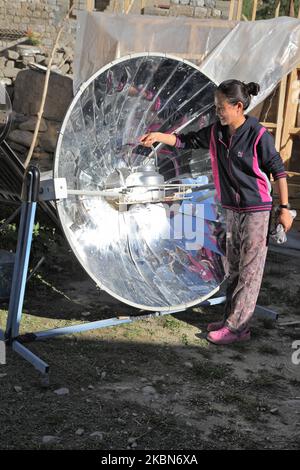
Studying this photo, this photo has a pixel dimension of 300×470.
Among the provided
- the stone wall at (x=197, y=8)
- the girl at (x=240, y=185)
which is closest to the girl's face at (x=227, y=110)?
the girl at (x=240, y=185)

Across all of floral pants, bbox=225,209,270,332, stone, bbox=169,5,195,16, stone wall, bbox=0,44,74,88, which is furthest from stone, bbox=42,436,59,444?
stone, bbox=169,5,195,16

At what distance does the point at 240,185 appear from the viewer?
406 cm

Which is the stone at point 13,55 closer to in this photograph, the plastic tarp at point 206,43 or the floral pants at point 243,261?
the plastic tarp at point 206,43

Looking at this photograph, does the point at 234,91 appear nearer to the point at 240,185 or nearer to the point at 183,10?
the point at 240,185

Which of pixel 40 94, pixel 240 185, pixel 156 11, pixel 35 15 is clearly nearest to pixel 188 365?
pixel 240 185

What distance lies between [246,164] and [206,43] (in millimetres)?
3893

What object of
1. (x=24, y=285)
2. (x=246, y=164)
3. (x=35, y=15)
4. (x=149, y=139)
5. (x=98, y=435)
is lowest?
(x=98, y=435)

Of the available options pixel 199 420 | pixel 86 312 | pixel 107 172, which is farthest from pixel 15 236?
pixel 199 420

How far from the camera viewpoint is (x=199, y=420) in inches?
130

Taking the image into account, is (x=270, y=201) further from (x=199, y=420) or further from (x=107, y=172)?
(x=199, y=420)

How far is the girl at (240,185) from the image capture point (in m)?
3.96

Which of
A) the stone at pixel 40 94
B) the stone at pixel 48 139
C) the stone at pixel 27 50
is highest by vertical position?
the stone at pixel 27 50

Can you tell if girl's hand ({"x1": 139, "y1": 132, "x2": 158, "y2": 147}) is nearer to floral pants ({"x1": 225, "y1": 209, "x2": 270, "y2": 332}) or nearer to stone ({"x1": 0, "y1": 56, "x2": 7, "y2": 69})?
floral pants ({"x1": 225, "y1": 209, "x2": 270, "y2": 332})

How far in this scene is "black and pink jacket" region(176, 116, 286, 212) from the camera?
396 centimetres
